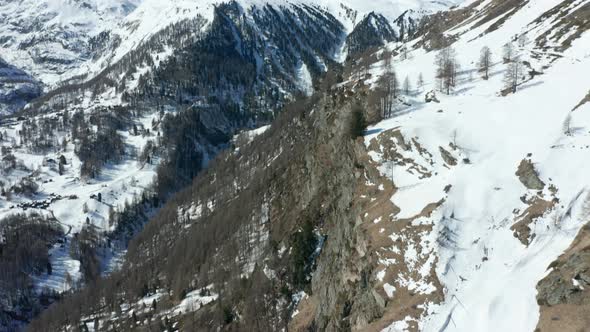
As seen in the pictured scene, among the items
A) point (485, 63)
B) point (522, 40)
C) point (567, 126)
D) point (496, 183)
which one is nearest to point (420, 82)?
point (485, 63)

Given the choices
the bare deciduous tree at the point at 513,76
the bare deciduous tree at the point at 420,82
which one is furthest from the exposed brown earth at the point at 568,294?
the bare deciduous tree at the point at 420,82

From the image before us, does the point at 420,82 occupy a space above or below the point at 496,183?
above

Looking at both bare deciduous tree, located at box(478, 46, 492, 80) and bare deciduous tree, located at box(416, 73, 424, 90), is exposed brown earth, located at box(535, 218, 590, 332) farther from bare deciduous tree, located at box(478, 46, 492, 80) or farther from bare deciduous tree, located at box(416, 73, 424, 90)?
bare deciduous tree, located at box(416, 73, 424, 90)

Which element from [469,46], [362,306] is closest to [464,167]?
[362,306]

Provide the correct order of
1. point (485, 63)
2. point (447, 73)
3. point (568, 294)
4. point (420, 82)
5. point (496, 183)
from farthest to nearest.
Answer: point (420, 82)
point (447, 73)
point (485, 63)
point (496, 183)
point (568, 294)

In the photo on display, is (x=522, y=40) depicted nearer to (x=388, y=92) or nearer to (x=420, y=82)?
(x=420, y=82)

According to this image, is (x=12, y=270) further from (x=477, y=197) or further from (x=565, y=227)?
(x=565, y=227)

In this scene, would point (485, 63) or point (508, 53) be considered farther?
point (485, 63)

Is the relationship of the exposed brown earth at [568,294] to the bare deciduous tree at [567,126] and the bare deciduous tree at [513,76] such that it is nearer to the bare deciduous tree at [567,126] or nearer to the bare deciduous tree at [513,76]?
the bare deciduous tree at [567,126]

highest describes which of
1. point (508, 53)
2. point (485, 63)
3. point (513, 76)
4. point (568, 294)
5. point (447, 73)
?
point (508, 53)
